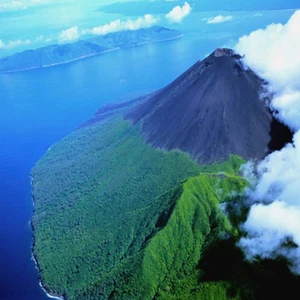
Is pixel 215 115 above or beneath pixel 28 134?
above

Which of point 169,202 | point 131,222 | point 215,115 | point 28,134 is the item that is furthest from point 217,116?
point 28,134

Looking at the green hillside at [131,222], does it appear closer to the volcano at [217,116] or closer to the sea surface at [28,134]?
the volcano at [217,116]

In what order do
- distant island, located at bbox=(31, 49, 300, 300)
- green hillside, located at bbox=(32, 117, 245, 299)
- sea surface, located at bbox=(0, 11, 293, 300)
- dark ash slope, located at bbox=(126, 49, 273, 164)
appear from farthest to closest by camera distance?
1. dark ash slope, located at bbox=(126, 49, 273, 164)
2. sea surface, located at bbox=(0, 11, 293, 300)
3. green hillside, located at bbox=(32, 117, 245, 299)
4. distant island, located at bbox=(31, 49, 300, 300)

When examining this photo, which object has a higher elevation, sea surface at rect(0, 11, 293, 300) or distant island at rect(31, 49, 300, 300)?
distant island at rect(31, 49, 300, 300)

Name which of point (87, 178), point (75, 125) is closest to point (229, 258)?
point (87, 178)

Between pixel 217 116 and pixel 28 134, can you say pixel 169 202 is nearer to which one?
pixel 217 116

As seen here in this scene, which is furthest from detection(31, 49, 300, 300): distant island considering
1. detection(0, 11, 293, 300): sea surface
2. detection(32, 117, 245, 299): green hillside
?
detection(0, 11, 293, 300): sea surface

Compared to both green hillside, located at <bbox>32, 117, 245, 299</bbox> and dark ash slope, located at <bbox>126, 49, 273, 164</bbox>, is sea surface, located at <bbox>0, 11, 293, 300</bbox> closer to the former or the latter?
green hillside, located at <bbox>32, 117, 245, 299</bbox>

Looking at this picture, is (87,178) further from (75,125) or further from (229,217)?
(75,125)
